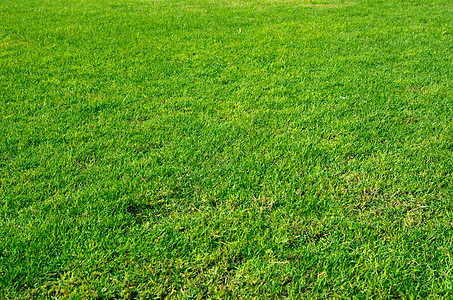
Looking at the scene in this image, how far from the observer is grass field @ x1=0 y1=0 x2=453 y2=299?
87.0 inches

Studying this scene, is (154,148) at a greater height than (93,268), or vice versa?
(154,148)

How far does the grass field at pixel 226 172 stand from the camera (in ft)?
7.25

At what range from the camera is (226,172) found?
121 inches

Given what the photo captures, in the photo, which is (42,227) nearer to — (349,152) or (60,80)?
(349,152)

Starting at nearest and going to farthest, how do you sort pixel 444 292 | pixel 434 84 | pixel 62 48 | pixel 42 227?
1. pixel 444 292
2. pixel 42 227
3. pixel 434 84
4. pixel 62 48

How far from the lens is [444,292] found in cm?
212

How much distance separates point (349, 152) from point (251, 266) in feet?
5.37

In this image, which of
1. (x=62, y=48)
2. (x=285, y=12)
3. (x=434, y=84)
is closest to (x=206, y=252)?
(x=434, y=84)

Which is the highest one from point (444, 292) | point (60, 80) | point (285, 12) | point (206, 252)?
point (285, 12)

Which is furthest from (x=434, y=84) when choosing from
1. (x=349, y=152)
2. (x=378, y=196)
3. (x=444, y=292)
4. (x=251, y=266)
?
(x=251, y=266)

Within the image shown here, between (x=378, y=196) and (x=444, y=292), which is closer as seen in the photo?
(x=444, y=292)

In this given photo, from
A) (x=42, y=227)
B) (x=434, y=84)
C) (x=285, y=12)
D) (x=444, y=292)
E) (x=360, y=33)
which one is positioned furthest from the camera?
(x=285, y=12)

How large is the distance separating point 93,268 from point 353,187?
199 centimetres

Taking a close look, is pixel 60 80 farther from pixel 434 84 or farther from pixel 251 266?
pixel 434 84
